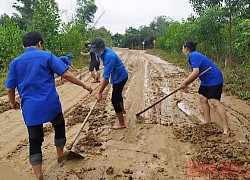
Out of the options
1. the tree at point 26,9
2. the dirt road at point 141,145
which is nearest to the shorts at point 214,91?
the dirt road at point 141,145

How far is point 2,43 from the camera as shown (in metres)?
12.4

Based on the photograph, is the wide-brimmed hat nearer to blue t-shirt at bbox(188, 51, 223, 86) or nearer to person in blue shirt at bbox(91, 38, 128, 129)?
person in blue shirt at bbox(91, 38, 128, 129)

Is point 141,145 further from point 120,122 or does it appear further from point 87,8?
point 87,8

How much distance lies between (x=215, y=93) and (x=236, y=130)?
0.88 metres

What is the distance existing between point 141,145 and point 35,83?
2.03 meters

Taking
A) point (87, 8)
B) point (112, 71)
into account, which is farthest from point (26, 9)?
point (112, 71)

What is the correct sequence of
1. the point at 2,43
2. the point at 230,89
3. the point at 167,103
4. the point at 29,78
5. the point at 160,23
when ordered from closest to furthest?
the point at 29,78 < the point at 167,103 < the point at 230,89 < the point at 2,43 < the point at 160,23

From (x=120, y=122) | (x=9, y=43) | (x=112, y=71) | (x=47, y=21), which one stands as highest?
(x=47, y=21)

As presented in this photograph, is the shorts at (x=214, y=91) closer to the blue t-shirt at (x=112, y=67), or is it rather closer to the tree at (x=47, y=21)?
the blue t-shirt at (x=112, y=67)

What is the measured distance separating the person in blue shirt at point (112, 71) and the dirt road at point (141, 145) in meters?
0.55

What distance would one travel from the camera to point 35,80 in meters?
3.14

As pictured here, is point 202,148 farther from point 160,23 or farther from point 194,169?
point 160,23

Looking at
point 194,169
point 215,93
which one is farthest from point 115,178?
point 215,93

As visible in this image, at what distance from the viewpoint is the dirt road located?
11.4 feet
